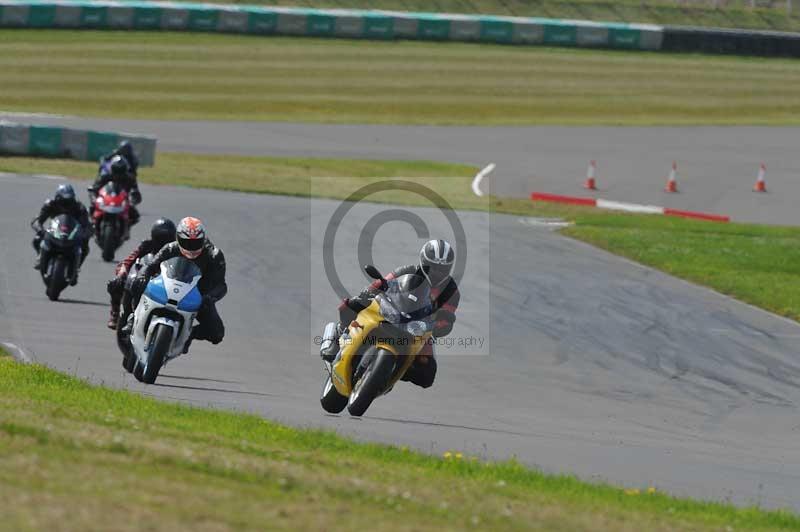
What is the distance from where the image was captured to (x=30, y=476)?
22.9 feet

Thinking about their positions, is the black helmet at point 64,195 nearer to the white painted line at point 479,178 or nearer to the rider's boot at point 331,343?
the rider's boot at point 331,343

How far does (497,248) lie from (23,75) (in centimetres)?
2777

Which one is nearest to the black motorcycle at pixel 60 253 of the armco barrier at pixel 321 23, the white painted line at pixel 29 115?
the white painted line at pixel 29 115

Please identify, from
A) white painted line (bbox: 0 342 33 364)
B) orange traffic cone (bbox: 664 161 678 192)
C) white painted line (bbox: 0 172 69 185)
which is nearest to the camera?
white painted line (bbox: 0 342 33 364)

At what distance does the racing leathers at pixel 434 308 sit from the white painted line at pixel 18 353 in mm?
3451

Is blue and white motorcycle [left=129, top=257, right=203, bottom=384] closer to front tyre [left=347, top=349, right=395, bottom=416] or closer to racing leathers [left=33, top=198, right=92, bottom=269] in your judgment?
front tyre [left=347, top=349, right=395, bottom=416]

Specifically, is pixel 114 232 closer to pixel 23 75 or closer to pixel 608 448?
pixel 608 448

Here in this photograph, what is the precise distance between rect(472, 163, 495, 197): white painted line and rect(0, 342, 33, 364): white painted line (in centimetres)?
2004

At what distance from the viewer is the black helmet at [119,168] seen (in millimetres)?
21188

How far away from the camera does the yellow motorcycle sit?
11.3 m

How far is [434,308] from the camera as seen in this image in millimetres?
11711

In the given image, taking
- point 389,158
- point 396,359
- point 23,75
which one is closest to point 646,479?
point 396,359

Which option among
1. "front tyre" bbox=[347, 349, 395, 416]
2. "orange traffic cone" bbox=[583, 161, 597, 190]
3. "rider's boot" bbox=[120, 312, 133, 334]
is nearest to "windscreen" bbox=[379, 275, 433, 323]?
"front tyre" bbox=[347, 349, 395, 416]

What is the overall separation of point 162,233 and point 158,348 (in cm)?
183
